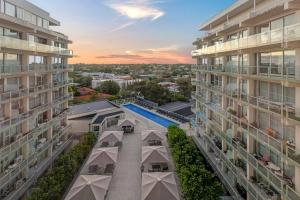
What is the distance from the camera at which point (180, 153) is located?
2641cm

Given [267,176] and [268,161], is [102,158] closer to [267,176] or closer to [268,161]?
[268,161]

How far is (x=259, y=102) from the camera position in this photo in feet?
59.2

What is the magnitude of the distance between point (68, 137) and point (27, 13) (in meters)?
17.1

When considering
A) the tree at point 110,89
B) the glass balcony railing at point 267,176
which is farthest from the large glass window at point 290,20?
the tree at point 110,89

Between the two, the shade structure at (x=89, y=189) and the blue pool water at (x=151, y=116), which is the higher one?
the blue pool water at (x=151, y=116)

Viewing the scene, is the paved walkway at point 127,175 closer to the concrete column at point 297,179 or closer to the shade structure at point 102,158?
the shade structure at point 102,158

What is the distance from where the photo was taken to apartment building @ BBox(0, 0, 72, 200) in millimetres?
20406

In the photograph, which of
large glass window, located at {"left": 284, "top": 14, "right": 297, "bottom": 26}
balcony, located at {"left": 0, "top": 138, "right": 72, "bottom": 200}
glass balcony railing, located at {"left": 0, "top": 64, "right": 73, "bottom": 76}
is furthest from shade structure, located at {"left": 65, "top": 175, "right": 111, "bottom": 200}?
large glass window, located at {"left": 284, "top": 14, "right": 297, "bottom": 26}

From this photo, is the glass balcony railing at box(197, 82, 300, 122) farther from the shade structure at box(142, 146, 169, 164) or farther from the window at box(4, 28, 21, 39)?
the window at box(4, 28, 21, 39)

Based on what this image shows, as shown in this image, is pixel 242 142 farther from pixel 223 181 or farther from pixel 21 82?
→ pixel 21 82

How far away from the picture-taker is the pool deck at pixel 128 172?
22828mm

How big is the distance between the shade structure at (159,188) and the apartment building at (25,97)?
9.29m

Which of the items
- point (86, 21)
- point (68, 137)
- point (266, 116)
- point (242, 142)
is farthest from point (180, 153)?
point (86, 21)

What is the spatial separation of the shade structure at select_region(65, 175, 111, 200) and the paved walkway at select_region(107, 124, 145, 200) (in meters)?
1.63
